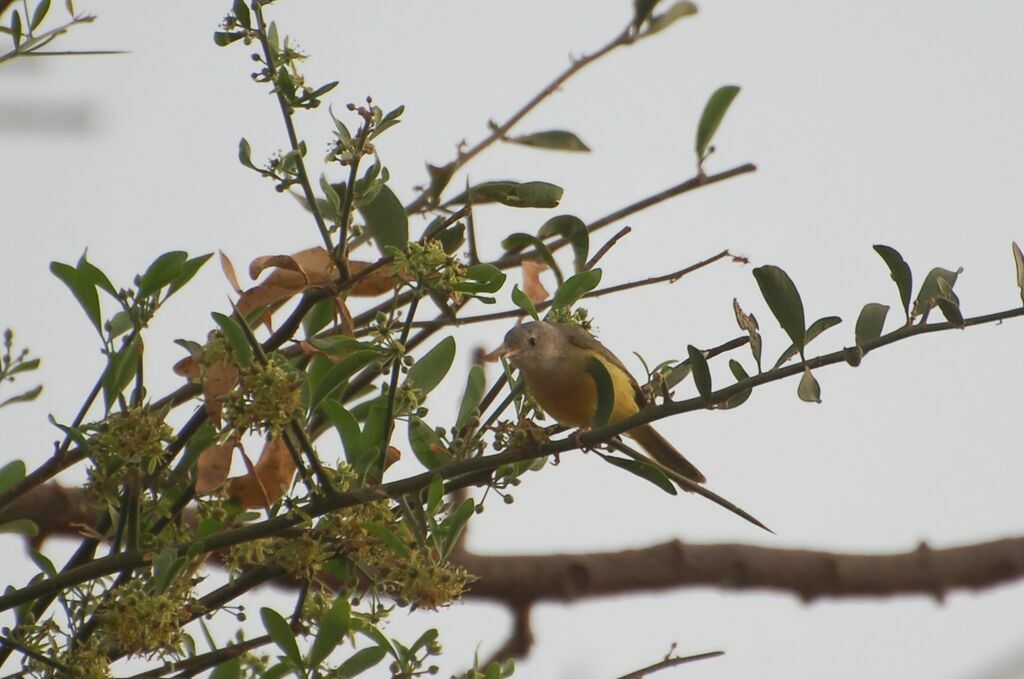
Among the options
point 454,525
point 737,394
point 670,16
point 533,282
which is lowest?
point 454,525

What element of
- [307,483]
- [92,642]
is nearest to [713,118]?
[307,483]

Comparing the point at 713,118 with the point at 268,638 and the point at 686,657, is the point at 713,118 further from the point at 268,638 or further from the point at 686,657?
the point at 268,638

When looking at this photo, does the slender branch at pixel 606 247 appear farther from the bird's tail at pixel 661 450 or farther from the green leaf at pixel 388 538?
the bird's tail at pixel 661 450

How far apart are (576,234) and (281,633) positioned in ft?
2.54

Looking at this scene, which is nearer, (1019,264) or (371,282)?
(1019,264)

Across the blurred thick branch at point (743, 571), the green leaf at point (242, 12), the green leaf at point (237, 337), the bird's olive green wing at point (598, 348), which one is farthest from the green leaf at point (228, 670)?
the blurred thick branch at point (743, 571)

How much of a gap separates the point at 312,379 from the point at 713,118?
810 millimetres

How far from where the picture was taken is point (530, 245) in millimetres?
2055

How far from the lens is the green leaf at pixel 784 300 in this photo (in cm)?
148

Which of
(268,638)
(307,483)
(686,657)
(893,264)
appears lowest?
(686,657)

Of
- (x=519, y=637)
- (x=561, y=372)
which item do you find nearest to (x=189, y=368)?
(x=561, y=372)

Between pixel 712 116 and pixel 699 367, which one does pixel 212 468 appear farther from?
pixel 712 116

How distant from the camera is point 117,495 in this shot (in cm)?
153

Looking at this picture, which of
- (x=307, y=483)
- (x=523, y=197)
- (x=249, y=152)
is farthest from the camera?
(x=523, y=197)
